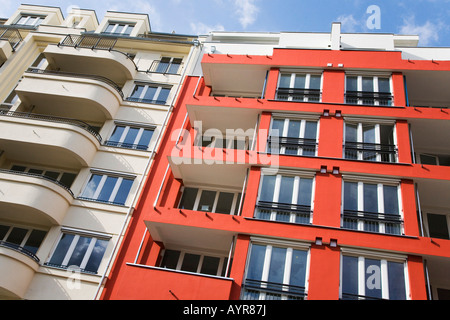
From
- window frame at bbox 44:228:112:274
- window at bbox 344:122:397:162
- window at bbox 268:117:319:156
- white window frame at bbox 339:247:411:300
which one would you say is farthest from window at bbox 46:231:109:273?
window at bbox 344:122:397:162

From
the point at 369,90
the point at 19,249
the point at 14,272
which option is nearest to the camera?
the point at 14,272

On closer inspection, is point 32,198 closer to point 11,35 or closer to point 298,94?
point 298,94

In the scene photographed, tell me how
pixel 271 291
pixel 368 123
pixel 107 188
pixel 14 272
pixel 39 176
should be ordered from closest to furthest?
pixel 271 291 → pixel 14 272 → pixel 39 176 → pixel 368 123 → pixel 107 188

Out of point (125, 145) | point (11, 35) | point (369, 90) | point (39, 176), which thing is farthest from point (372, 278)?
point (11, 35)

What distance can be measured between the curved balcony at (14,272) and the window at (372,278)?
1276 cm

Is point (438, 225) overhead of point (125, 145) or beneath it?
beneath

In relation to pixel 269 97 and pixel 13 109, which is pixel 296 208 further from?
pixel 13 109

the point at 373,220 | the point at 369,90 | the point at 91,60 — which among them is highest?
the point at 91,60

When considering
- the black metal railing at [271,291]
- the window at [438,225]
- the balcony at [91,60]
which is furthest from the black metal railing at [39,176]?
the window at [438,225]

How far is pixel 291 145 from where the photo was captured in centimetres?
1812

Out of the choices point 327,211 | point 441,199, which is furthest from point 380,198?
point 441,199

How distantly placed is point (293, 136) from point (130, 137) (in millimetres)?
9127

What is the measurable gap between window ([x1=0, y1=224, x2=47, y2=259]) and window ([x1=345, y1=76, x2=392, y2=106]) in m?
16.7

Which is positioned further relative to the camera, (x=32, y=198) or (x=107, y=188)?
(x=107, y=188)
